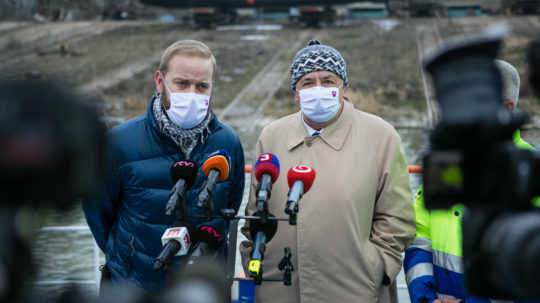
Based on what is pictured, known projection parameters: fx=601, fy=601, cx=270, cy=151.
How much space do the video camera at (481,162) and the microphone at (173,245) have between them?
36.5 inches

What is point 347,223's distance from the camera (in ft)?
9.16

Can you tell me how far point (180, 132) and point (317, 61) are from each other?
31.0 inches

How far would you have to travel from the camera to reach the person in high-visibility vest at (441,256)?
2580 millimetres

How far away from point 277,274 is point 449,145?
1.74 metres

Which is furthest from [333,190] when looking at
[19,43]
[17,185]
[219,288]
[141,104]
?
[19,43]

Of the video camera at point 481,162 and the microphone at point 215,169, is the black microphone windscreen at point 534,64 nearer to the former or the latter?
the video camera at point 481,162

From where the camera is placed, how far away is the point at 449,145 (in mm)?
1266

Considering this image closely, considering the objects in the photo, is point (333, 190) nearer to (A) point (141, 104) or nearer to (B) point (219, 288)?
(B) point (219, 288)

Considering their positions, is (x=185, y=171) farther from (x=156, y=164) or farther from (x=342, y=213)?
(x=342, y=213)

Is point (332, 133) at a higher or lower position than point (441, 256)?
higher

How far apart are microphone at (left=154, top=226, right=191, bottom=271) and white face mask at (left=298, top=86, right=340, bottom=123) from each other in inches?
48.9

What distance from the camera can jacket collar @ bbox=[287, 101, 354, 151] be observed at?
2.96m

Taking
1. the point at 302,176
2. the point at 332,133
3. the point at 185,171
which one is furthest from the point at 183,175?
the point at 332,133

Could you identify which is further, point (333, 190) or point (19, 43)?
point (19, 43)
